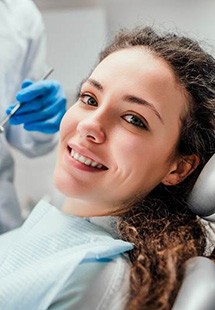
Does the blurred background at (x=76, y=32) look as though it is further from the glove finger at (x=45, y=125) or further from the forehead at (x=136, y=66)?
the forehead at (x=136, y=66)

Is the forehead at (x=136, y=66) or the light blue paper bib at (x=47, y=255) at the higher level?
the forehead at (x=136, y=66)

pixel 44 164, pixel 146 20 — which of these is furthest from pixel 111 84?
pixel 44 164

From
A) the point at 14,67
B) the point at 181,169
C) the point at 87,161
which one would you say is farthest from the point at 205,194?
the point at 14,67

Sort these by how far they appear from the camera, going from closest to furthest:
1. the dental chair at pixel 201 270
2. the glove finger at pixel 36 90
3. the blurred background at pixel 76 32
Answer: the dental chair at pixel 201 270 → the glove finger at pixel 36 90 → the blurred background at pixel 76 32

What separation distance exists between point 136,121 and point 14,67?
70 centimetres

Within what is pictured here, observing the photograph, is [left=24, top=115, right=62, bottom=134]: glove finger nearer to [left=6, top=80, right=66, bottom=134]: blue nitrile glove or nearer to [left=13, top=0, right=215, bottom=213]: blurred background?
[left=6, top=80, right=66, bottom=134]: blue nitrile glove

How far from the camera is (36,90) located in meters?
1.57

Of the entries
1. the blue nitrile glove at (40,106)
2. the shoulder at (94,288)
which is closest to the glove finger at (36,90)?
the blue nitrile glove at (40,106)

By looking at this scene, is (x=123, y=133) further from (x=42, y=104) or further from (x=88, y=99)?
(x=42, y=104)

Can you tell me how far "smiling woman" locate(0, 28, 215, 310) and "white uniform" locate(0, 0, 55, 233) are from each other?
0.46 metres

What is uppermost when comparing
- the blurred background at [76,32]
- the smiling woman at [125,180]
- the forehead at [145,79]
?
the forehead at [145,79]

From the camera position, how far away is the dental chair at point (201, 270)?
0.90 m

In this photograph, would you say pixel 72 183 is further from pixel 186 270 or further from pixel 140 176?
pixel 186 270

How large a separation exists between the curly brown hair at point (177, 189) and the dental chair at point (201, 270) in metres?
0.04
